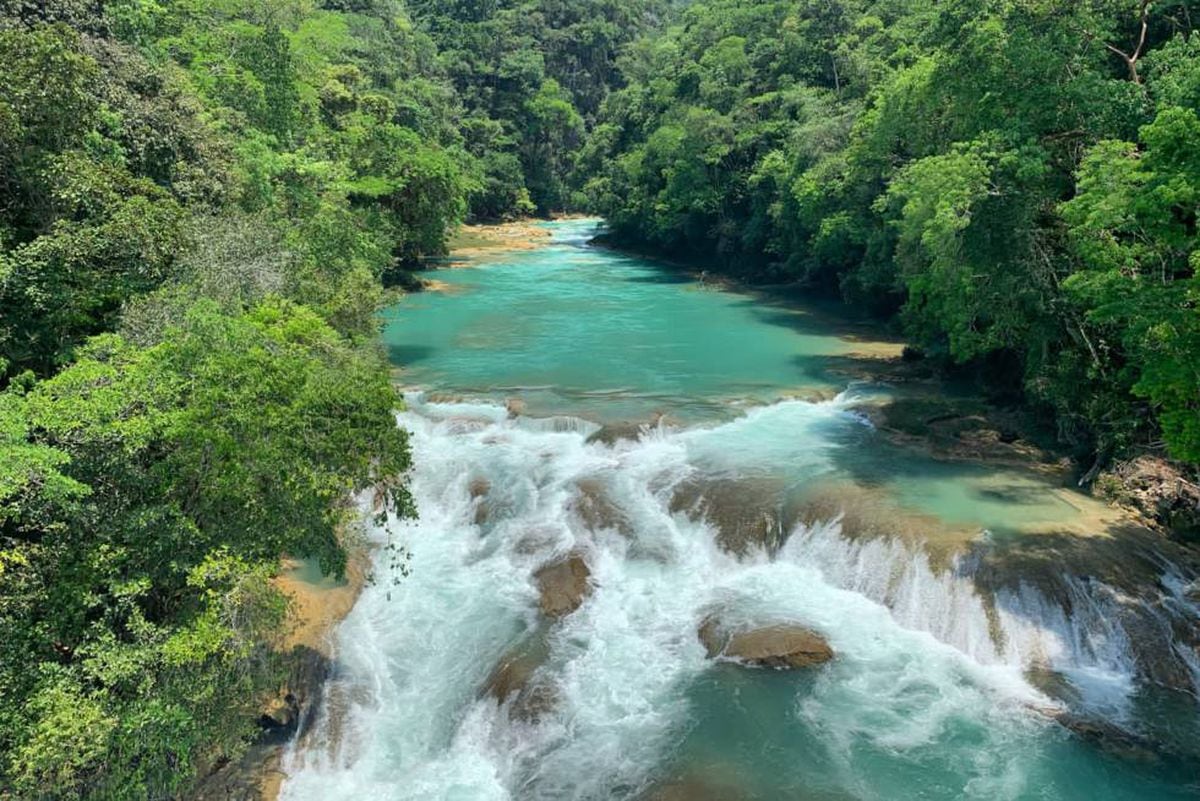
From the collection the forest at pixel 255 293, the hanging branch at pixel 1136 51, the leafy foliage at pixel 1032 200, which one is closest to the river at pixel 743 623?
the forest at pixel 255 293

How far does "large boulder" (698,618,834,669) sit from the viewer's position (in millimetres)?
14570

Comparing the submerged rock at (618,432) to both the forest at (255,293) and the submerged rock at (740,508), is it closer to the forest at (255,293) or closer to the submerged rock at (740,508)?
the submerged rock at (740,508)

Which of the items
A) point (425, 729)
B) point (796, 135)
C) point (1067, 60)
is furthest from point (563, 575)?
point (796, 135)

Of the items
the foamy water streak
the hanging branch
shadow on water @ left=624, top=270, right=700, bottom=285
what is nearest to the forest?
the hanging branch

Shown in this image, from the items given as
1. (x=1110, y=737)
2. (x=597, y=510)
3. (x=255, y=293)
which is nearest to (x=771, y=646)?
(x=1110, y=737)

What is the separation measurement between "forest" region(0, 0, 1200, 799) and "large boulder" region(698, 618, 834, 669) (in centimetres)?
698

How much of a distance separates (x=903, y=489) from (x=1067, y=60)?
11.3 meters

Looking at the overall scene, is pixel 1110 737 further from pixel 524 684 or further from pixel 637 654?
pixel 524 684

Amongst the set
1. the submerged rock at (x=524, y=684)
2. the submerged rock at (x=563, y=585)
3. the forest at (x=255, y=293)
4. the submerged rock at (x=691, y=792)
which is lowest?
the submerged rock at (x=691, y=792)

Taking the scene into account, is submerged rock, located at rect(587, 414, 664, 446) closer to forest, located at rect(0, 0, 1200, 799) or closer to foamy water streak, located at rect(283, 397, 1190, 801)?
foamy water streak, located at rect(283, 397, 1190, 801)

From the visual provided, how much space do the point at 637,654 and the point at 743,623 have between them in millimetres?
2294

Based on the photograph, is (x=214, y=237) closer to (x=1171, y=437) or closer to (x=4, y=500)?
(x=4, y=500)

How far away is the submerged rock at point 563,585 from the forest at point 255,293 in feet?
14.4

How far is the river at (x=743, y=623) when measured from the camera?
40.5ft
